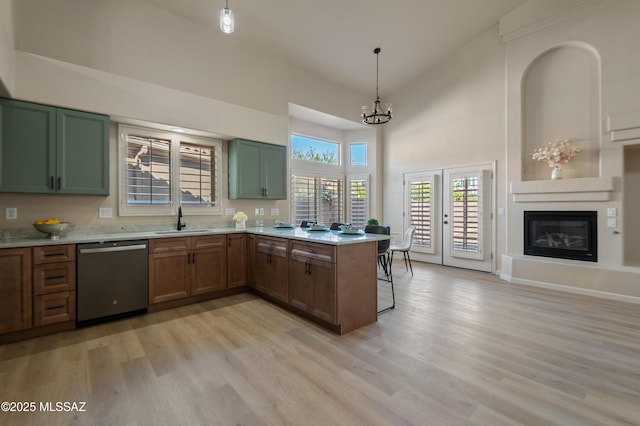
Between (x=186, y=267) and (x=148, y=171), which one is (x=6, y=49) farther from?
(x=186, y=267)

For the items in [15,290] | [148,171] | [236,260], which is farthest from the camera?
[236,260]

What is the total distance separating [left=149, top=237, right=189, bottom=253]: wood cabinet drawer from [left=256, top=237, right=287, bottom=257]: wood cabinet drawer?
0.92m

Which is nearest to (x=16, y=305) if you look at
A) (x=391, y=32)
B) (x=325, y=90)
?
(x=325, y=90)

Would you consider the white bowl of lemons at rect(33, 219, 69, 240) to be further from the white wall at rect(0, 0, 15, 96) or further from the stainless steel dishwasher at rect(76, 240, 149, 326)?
the white wall at rect(0, 0, 15, 96)

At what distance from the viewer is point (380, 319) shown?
308 cm

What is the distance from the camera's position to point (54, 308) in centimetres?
275

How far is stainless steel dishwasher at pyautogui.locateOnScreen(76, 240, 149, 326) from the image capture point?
2871 millimetres

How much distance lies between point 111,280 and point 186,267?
765 millimetres

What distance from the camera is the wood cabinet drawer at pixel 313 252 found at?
271 cm

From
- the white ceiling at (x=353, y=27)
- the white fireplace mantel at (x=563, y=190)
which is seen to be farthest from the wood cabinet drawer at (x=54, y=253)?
the white fireplace mantel at (x=563, y=190)

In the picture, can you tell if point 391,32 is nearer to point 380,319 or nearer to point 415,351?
point 380,319

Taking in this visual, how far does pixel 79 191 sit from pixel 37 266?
91cm

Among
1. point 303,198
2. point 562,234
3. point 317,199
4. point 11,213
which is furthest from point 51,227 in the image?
point 562,234

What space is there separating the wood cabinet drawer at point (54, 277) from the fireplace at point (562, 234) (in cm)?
627
